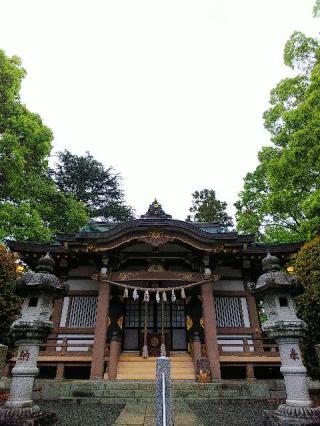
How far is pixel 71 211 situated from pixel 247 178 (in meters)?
11.7

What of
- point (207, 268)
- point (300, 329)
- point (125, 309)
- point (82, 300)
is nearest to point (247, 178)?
point (207, 268)

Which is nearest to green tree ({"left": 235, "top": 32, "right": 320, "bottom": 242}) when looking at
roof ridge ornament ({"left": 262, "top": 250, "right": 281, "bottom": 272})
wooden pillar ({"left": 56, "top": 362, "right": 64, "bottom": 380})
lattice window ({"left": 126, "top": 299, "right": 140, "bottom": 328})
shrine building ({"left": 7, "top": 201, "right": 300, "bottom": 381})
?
shrine building ({"left": 7, "top": 201, "right": 300, "bottom": 381})

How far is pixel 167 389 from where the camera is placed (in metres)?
4.56

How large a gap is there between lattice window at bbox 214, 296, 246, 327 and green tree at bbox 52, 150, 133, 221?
74.0 ft

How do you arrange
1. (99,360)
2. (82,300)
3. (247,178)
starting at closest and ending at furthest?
1. (99,360)
2. (82,300)
3. (247,178)

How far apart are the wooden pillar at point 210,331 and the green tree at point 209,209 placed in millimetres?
22078

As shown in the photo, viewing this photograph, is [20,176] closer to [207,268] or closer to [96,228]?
[96,228]

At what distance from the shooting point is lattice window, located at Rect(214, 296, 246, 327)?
11.8 metres

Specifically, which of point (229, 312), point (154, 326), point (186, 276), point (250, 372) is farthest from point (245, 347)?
point (154, 326)

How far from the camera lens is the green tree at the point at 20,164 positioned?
14086mm

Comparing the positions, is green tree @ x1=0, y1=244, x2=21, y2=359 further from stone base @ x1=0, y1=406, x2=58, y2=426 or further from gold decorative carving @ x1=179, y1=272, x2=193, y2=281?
gold decorative carving @ x1=179, y1=272, x2=193, y2=281

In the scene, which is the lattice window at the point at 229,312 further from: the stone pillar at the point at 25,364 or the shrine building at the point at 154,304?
the stone pillar at the point at 25,364

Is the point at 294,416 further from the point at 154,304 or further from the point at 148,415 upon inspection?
the point at 154,304

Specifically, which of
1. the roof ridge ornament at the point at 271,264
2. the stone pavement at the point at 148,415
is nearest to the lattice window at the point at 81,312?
the stone pavement at the point at 148,415
